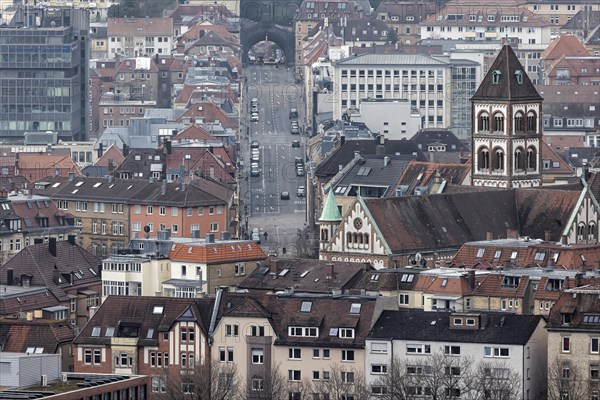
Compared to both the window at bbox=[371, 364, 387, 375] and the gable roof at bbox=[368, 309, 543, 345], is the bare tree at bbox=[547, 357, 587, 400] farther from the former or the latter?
the window at bbox=[371, 364, 387, 375]

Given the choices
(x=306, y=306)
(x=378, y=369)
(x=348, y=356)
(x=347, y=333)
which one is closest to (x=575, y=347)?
(x=378, y=369)

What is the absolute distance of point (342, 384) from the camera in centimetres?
18638

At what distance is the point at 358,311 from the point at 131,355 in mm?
11689

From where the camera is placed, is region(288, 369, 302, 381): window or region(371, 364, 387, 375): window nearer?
region(371, 364, 387, 375): window

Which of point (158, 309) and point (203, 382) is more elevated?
point (158, 309)

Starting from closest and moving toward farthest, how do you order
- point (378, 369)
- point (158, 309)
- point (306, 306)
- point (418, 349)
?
point (418, 349) → point (378, 369) → point (306, 306) → point (158, 309)

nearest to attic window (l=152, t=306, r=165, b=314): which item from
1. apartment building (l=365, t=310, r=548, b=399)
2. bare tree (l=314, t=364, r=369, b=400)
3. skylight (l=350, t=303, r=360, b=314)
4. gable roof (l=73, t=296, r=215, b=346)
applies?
gable roof (l=73, t=296, r=215, b=346)

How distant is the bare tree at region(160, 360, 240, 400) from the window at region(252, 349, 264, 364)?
1120 mm

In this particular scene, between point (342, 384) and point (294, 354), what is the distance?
4706 mm

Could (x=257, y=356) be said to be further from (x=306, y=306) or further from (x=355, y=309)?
(x=355, y=309)

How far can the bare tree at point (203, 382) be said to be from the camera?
184500 mm

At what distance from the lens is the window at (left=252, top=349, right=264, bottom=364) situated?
190m

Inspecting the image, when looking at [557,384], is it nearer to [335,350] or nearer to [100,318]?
[335,350]

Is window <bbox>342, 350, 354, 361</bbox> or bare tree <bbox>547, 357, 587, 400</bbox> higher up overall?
window <bbox>342, 350, 354, 361</bbox>
